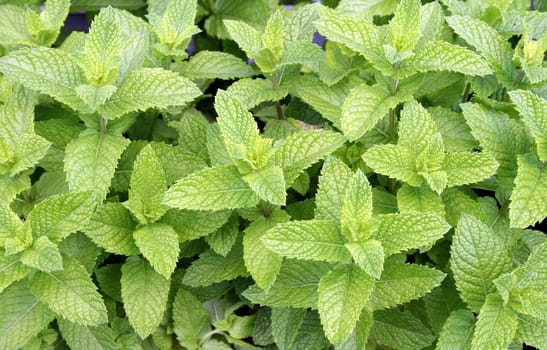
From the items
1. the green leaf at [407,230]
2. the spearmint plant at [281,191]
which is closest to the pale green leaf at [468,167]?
the spearmint plant at [281,191]

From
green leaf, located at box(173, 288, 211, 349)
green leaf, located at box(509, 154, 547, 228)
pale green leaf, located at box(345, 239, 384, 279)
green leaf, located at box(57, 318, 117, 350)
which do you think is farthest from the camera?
green leaf, located at box(173, 288, 211, 349)

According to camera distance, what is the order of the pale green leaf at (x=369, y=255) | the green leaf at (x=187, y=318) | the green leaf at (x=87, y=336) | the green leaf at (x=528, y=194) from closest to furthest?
1. the pale green leaf at (x=369, y=255)
2. the green leaf at (x=528, y=194)
3. the green leaf at (x=87, y=336)
4. the green leaf at (x=187, y=318)

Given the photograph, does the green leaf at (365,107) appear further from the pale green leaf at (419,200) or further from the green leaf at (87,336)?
the green leaf at (87,336)

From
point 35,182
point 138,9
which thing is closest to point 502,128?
point 35,182

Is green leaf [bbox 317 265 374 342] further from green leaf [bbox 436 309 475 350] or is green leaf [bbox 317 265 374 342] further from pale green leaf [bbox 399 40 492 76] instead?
pale green leaf [bbox 399 40 492 76]

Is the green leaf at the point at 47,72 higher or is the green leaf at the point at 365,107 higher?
the green leaf at the point at 47,72

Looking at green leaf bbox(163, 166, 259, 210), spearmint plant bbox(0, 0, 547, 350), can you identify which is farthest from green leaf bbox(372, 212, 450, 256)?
green leaf bbox(163, 166, 259, 210)

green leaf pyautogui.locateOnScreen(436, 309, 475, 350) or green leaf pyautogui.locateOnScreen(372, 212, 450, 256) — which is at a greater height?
green leaf pyautogui.locateOnScreen(372, 212, 450, 256)

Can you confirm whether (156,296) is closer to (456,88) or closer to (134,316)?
(134,316)
